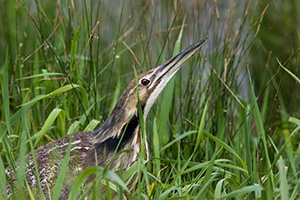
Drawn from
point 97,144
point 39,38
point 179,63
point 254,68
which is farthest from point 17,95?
point 254,68

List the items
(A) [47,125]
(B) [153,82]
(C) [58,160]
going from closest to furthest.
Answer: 1. (C) [58,160]
2. (B) [153,82]
3. (A) [47,125]

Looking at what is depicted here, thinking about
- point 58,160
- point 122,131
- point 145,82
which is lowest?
point 58,160

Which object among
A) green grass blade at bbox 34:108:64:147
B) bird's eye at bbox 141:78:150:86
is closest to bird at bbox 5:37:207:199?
bird's eye at bbox 141:78:150:86

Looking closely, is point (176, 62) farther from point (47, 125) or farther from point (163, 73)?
point (47, 125)

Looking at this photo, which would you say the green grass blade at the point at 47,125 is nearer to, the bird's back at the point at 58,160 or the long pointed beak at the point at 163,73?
the bird's back at the point at 58,160

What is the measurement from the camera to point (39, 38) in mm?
4375

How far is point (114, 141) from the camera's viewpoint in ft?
10.7

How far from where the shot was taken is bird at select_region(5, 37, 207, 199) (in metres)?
3.19

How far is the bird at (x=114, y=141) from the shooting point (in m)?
3.19

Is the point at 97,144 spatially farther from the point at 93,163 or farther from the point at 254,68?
the point at 254,68

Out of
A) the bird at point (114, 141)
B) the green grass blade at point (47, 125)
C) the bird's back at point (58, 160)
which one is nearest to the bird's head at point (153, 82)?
the bird at point (114, 141)

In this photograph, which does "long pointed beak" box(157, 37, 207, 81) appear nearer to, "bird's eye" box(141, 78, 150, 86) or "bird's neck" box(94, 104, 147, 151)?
"bird's eye" box(141, 78, 150, 86)

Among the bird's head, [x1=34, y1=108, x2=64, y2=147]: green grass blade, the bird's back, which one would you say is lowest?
the bird's back

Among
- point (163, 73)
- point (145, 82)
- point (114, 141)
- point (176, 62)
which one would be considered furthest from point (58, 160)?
point (176, 62)
